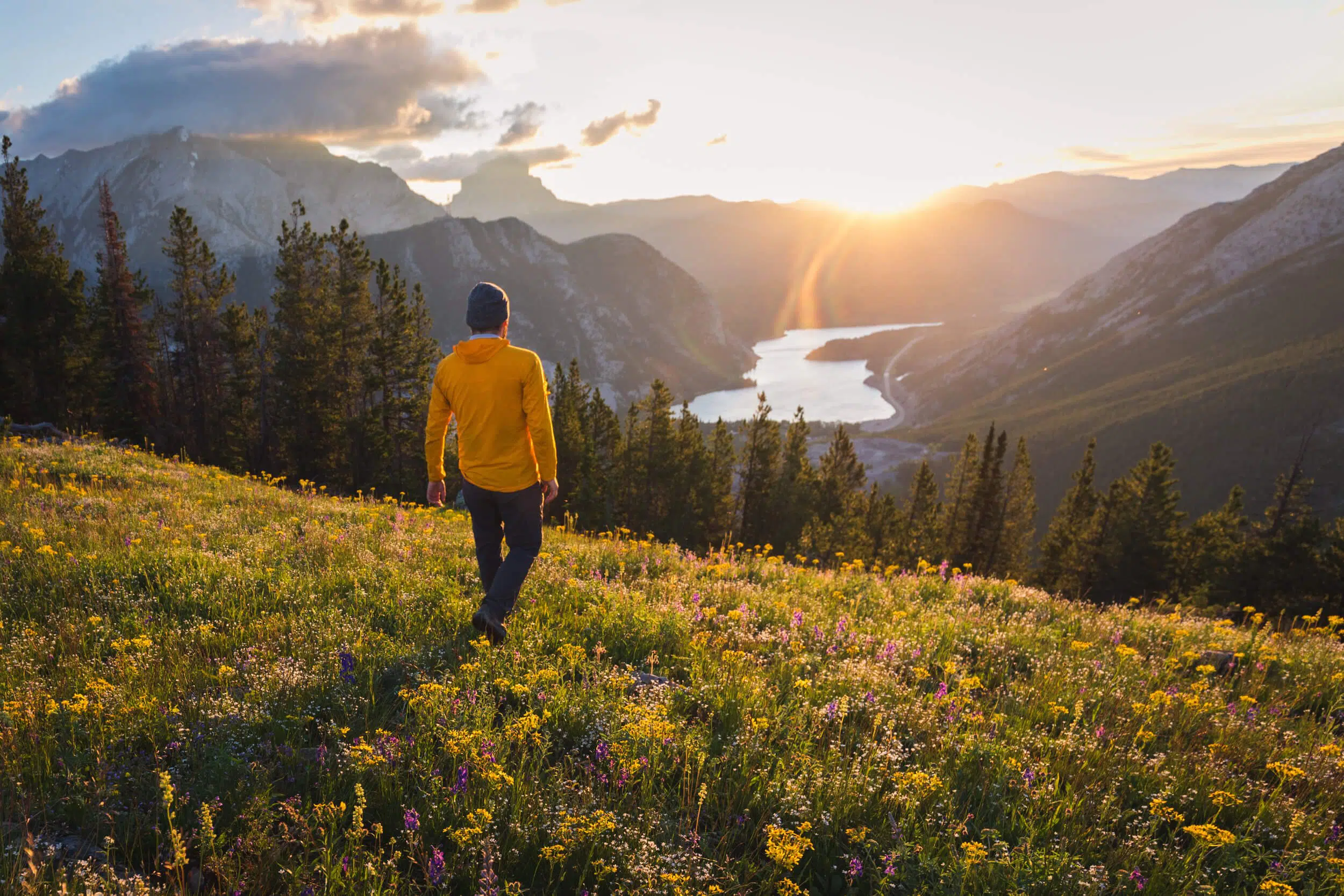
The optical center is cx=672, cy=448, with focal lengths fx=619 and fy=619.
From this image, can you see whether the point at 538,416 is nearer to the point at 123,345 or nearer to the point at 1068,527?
the point at 123,345

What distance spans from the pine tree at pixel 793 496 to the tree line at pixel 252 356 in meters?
33.5

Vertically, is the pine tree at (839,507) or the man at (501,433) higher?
the man at (501,433)

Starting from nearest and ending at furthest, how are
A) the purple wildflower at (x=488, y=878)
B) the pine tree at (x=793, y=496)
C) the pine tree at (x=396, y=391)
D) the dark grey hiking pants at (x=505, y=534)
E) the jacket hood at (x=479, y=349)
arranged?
the purple wildflower at (x=488, y=878) → the jacket hood at (x=479, y=349) → the dark grey hiking pants at (x=505, y=534) → the pine tree at (x=396, y=391) → the pine tree at (x=793, y=496)

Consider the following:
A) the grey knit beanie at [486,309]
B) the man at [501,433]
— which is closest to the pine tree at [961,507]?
the man at [501,433]

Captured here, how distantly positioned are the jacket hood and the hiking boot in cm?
218

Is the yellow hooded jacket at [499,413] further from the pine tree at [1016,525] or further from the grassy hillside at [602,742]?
the pine tree at [1016,525]

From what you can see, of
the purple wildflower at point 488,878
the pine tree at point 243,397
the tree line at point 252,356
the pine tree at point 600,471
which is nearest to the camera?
the purple wildflower at point 488,878

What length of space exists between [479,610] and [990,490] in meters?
62.5

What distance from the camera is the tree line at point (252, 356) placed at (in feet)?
131

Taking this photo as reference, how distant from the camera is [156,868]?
9.53 ft

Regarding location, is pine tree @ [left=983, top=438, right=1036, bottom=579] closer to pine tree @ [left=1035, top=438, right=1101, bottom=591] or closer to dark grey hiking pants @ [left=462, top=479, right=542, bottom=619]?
pine tree @ [left=1035, top=438, right=1101, bottom=591]

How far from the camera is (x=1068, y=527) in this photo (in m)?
56.1

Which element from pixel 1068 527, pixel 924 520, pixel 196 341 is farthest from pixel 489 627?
pixel 924 520

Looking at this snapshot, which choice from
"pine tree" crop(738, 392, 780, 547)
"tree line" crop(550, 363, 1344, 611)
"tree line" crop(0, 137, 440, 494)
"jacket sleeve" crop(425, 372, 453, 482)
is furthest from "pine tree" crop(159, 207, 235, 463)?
"jacket sleeve" crop(425, 372, 453, 482)
